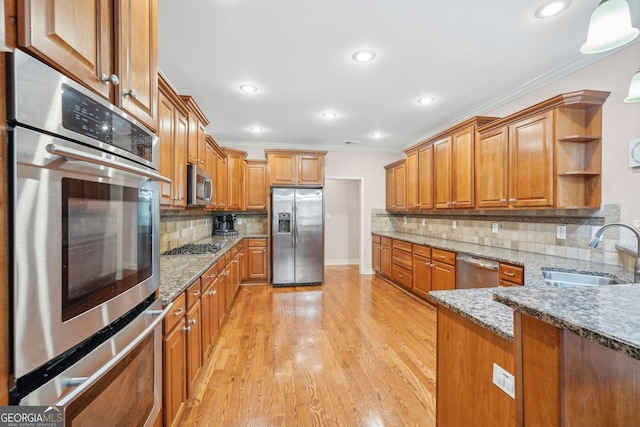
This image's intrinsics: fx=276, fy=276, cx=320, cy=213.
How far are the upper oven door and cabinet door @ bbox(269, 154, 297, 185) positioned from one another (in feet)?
12.2

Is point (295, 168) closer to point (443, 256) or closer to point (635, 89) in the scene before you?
point (443, 256)

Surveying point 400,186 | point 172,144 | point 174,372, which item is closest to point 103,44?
point 172,144

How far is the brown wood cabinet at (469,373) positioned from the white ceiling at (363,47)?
2.00 meters

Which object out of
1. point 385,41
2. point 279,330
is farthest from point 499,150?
point 279,330

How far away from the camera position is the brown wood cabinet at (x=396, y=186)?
194 inches

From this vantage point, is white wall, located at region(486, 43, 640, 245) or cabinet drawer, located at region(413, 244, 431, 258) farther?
cabinet drawer, located at region(413, 244, 431, 258)

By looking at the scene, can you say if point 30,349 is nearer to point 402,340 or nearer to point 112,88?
point 112,88

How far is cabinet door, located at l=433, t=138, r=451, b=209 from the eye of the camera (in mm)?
3775

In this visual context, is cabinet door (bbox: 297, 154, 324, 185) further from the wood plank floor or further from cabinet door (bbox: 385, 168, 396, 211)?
the wood plank floor

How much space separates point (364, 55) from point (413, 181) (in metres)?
2.60

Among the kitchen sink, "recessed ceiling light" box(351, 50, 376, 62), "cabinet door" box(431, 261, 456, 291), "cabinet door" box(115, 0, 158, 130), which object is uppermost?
"recessed ceiling light" box(351, 50, 376, 62)

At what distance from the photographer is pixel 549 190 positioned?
2.50m

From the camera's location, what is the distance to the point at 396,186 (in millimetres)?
5203

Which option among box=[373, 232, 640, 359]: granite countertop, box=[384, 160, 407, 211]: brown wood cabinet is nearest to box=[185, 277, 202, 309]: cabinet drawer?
box=[373, 232, 640, 359]: granite countertop
